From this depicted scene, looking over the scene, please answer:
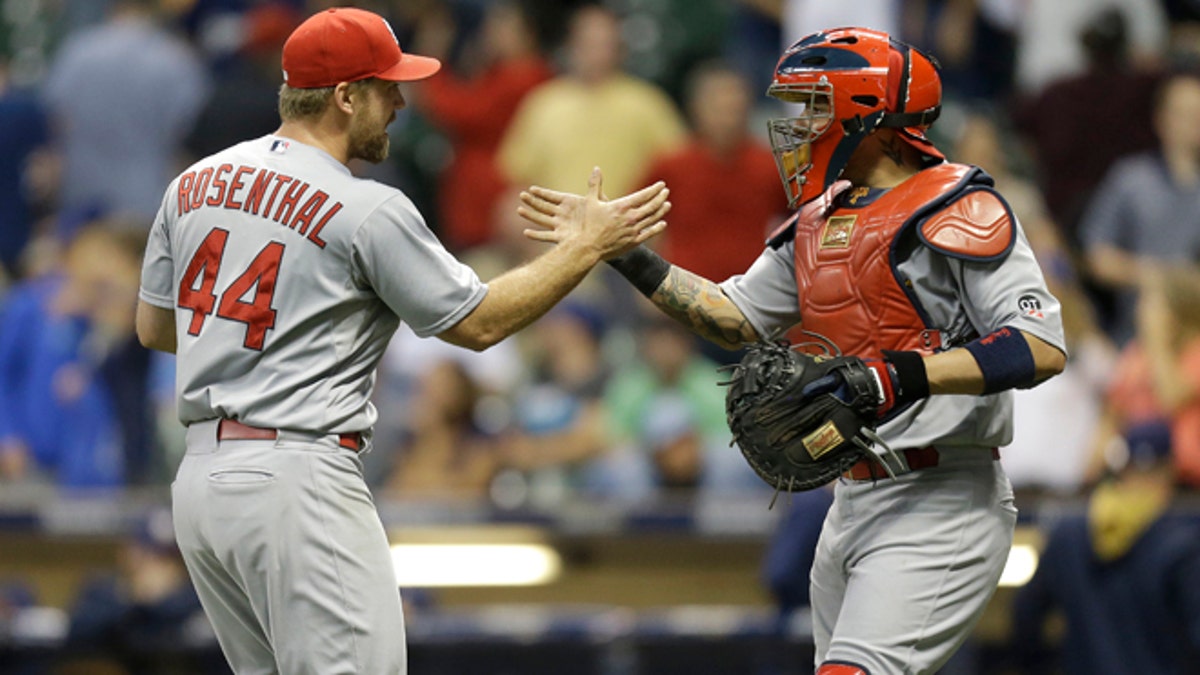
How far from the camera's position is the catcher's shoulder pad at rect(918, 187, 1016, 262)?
4.66 meters

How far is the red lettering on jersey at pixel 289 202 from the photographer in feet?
15.4

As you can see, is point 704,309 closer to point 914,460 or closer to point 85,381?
point 914,460

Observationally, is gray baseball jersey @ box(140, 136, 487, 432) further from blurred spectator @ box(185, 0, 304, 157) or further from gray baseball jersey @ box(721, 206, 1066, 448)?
blurred spectator @ box(185, 0, 304, 157)

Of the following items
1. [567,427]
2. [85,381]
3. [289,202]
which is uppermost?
[289,202]

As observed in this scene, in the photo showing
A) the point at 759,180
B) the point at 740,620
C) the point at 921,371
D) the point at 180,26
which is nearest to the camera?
the point at 921,371

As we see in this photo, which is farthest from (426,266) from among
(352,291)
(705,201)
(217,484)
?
(705,201)

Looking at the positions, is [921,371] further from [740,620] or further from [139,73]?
[139,73]

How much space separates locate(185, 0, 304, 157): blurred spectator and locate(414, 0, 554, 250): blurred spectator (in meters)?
1.07

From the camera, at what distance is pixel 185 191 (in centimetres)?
484

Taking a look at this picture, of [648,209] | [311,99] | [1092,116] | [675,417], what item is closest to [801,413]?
[648,209]

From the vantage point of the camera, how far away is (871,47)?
4.97 metres

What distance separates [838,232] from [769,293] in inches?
16.7

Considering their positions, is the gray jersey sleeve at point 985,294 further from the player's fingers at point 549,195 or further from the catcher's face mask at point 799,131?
the player's fingers at point 549,195

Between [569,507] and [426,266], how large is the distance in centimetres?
435
